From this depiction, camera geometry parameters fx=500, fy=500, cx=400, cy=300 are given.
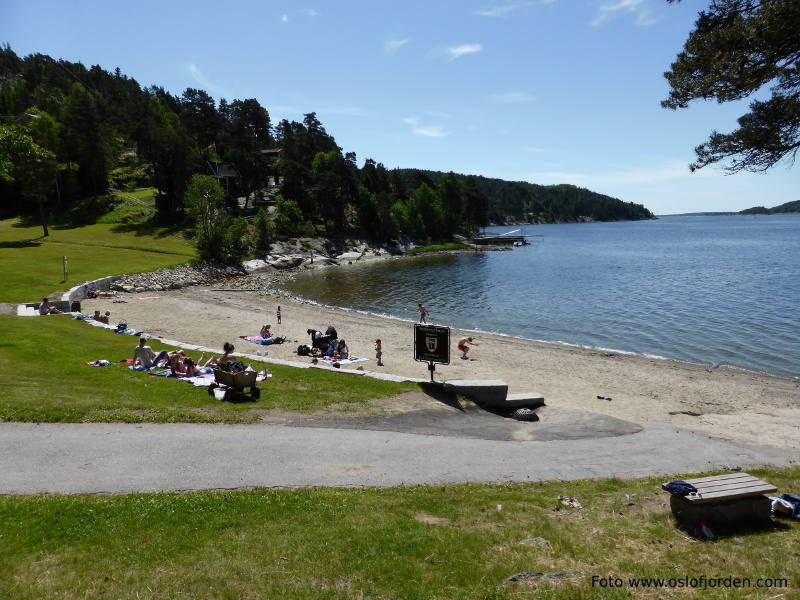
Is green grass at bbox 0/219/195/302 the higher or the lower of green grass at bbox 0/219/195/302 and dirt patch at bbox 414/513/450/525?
the higher

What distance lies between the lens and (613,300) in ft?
161

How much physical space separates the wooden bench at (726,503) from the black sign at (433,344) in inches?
410

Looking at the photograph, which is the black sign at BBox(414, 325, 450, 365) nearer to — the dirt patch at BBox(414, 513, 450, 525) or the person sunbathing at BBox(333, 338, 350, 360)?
the person sunbathing at BBox(333, 338, 350, 360)

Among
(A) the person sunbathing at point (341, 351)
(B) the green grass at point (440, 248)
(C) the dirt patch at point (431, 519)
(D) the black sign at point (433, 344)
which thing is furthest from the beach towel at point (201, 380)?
(B) the green grass at point (440, 248)

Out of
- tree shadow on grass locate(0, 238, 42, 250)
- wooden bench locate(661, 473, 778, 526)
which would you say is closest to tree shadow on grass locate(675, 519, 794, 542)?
wooden bench locate(661, 473, 778, 526)

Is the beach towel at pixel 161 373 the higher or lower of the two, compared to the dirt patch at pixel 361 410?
higher

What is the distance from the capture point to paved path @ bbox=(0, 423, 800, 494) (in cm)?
950

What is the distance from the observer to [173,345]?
22.6 m

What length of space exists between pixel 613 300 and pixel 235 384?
42802 mm

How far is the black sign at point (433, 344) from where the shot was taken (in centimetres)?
1803

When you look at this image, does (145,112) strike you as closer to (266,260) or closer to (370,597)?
(266,260)

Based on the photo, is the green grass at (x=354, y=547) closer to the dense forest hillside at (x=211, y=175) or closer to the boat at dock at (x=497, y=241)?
the dense forest hillside at (x=211, y=175)

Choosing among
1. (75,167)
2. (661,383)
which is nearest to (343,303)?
(661,383)

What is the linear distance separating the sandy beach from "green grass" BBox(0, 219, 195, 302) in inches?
214
